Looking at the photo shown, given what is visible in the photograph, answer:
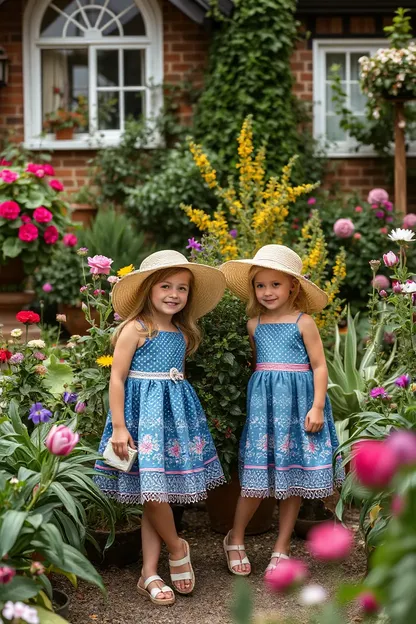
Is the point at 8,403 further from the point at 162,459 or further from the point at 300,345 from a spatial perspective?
the point at 300,345

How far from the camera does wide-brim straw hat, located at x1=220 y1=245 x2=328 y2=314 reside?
3.70 metres

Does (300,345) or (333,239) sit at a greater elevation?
(333,239)

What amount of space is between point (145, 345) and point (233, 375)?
0.55m

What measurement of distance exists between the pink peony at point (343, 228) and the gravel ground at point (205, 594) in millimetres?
3828

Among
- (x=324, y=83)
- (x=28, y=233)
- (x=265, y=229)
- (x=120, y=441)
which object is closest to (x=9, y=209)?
(x=28, y=233)

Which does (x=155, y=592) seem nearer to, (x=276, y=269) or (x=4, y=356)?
(x=4, y=356)

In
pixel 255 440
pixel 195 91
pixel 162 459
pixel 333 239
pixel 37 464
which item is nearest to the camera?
pixel 37 464

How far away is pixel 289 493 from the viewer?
3.62 metres

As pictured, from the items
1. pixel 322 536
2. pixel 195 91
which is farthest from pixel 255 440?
pixel 195 91

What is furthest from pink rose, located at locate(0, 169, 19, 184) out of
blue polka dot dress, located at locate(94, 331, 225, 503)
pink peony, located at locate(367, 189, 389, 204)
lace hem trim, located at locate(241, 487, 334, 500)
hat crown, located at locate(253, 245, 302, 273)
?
lace hem trim, located at locate(241, 487, 334, 500)

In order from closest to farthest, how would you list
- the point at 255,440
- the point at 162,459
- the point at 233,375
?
1. the point at 162,459
2. the point at 255,440
3. the point at 233,375

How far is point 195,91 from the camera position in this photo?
29.6 ft

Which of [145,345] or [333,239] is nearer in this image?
[145,345]

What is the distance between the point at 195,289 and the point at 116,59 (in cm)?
603
